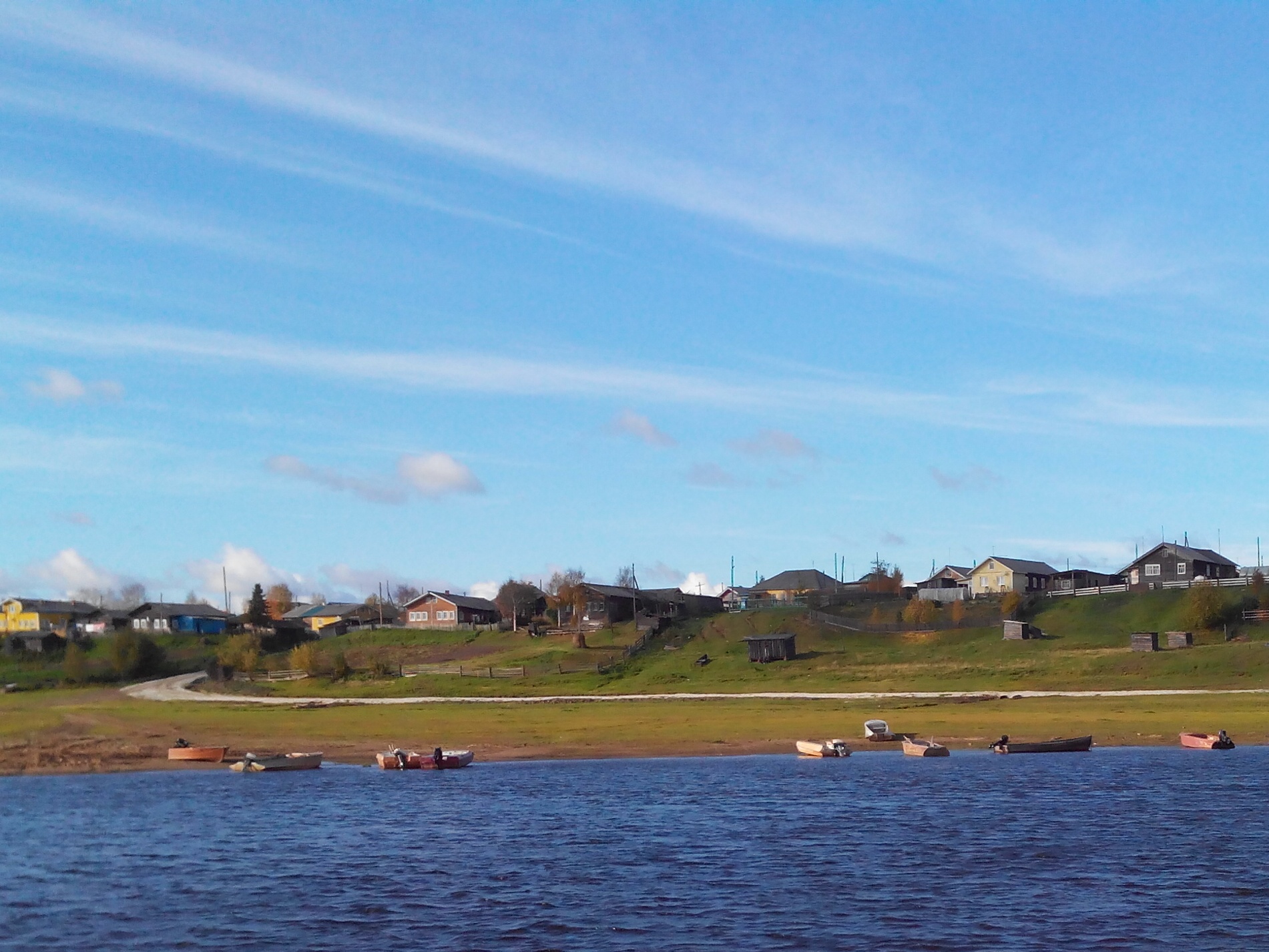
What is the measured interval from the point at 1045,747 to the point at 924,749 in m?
6.63

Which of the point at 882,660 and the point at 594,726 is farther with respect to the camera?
the point at 882,660

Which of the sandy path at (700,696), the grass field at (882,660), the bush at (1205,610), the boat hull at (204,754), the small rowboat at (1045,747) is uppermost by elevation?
the bush at (1205,610)

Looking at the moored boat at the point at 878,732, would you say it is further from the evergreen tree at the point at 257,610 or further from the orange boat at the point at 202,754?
the evergreen tree at the point at 257,610

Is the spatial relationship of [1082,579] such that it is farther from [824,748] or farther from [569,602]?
[824,748]

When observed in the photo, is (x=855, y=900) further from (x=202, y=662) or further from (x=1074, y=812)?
(x=202, y=662)

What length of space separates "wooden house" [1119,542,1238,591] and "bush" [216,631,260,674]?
107 metres

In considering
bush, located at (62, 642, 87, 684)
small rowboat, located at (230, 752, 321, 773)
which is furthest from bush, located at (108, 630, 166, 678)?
small rowboat, located at (230, 752, 321, 773)

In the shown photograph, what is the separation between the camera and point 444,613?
185750 mm

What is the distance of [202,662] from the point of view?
155500mm

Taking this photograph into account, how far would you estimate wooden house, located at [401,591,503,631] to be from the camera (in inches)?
7254

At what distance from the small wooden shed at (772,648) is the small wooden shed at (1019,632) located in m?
20.7

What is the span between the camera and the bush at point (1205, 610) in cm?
11619

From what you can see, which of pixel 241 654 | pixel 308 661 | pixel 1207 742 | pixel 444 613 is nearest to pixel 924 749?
pixel 1207 742

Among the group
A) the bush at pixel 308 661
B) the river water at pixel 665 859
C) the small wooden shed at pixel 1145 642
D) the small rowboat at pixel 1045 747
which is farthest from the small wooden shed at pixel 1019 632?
the bush at pixel 308 661
